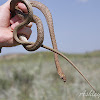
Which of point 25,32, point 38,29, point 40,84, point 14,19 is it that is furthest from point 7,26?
point 40,84

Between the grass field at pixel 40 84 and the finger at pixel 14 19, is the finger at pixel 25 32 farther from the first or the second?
the grass field at pixel 40 84

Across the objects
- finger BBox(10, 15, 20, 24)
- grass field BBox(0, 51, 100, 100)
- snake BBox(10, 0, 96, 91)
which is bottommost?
grass field BBox(0, 51, 100, 100)

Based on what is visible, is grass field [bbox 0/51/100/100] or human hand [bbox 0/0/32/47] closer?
human hand [bbox 0/0/32/47]

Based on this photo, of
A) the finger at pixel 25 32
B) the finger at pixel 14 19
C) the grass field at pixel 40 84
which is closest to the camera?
the finger at pixel 25 32

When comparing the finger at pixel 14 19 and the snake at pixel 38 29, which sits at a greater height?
the finger at pixel 14 19

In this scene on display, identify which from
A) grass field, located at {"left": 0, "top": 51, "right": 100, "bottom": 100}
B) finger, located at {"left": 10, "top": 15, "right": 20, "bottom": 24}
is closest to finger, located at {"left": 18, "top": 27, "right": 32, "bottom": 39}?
finger, located at {"left": 10, "top": 15, "right": 20, "bottom": 24}

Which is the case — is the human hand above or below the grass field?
above

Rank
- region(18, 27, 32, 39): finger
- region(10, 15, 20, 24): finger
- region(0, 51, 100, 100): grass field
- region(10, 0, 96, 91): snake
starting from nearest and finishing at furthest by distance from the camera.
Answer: region(10, 0, 96, 91): snake
region(18, 27, 32, 39): finger
region(10, 15, 20, 24): finger
region(0, 51, 100, 100): grass field

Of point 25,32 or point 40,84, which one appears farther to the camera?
point 40,84

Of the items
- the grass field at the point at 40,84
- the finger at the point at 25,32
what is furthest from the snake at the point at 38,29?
the grass field at the point at 40,84

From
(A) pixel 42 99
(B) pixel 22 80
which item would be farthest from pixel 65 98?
(B) pixel 22 80

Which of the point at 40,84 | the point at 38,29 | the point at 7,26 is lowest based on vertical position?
the point at 40,84

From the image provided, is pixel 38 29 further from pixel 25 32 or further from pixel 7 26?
pixel 7 26

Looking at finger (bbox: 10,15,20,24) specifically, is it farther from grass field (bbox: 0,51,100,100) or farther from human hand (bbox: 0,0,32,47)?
grass field (bbox: 0,51,100,100)
